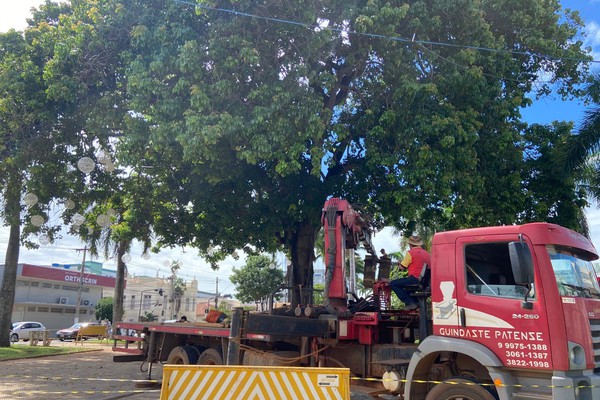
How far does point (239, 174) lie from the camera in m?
13.9

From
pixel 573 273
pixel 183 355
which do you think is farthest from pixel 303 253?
pixel 573 273

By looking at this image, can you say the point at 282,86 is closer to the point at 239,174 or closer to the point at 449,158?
the point at 239,174

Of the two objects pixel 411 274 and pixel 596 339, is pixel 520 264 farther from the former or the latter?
pixel 411 274

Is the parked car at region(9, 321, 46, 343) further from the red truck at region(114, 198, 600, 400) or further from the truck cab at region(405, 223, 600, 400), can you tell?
the truck cab at region(405, 223, 600, 400)

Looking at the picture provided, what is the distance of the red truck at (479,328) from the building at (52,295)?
42.2 meters

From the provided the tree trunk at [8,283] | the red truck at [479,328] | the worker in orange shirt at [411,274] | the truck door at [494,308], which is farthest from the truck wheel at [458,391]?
the tree trunk at [8,283]

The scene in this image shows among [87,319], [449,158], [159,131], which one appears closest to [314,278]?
[449,158]

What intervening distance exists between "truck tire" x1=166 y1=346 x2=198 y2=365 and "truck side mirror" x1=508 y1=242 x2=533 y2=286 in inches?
273

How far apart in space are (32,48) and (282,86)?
303 inches

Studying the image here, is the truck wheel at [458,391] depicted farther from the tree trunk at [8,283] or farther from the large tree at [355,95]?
the tree trunk at [8,283]

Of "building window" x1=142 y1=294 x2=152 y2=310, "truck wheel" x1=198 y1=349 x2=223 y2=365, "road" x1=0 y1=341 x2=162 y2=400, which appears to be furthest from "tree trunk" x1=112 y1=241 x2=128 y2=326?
"building window" x1=142 y1=294 x2=152 y2=310

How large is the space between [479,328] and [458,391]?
0.74 m

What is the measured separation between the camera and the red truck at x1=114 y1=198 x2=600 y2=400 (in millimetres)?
5293

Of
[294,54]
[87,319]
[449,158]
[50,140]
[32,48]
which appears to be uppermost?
[32,48]
